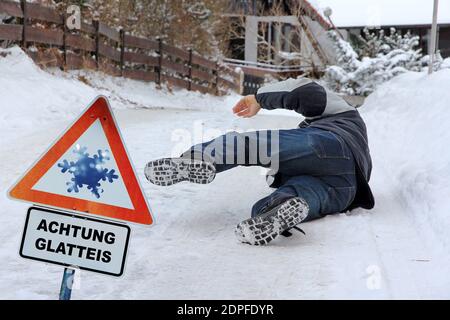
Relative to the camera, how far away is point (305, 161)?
458cm

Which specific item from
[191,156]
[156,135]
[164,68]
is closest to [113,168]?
[191,156]

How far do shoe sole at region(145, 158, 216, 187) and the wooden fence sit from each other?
988cm

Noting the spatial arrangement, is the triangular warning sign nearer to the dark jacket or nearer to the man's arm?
the dark jacket

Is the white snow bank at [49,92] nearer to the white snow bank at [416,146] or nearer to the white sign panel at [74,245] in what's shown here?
the white snow bank at [416,146]

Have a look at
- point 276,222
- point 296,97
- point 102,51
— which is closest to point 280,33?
point 102,51

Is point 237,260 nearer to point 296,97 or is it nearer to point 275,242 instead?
point 275,242

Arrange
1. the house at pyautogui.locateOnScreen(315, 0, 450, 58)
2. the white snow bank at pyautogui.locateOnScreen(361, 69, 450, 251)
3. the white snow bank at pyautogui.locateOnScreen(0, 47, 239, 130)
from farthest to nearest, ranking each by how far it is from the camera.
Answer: the house at pyautogui.locateOnScreen(315, 0, 450, 58) → the white snow bank at pyautogui.locateOnScreen(0, 47, 239, 130) → the white snow bank at pyautogui.locateOnScreen(361, 69, 450, 251)

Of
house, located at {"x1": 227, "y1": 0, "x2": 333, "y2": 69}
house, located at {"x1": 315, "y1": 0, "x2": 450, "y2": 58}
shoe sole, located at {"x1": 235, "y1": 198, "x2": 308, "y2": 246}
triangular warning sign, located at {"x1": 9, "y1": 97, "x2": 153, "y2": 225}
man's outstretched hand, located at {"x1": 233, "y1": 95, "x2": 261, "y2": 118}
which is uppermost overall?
triangular warning sign, located at {"x1": 9, "y1": 97, "x2": 153, "y2": 225}

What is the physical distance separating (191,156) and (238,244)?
59 centimetres

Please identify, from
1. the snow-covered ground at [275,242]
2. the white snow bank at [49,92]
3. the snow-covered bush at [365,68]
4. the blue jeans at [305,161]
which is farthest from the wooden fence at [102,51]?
the blue jeans at [305,161]

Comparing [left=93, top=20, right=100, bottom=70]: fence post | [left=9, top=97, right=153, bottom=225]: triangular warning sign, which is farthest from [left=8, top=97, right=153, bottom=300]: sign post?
[left=93, top=20, right=100, bottom=70]: fence post

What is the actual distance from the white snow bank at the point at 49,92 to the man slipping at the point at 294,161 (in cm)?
508

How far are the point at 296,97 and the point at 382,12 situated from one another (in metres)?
23.7

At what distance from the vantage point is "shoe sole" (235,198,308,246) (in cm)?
404
